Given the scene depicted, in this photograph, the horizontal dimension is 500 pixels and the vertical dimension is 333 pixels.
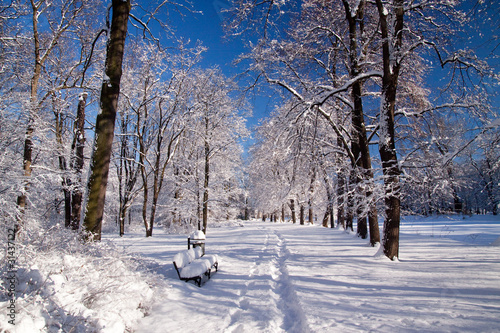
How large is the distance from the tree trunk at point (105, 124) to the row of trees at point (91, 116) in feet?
0.07

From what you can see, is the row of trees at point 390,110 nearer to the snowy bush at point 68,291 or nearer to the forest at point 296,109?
the forest at point 296,109

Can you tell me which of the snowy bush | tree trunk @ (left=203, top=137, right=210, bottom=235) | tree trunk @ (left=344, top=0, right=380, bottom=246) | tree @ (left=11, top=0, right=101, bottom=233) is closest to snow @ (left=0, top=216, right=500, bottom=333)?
the snowy bush

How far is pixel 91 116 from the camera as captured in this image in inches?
519

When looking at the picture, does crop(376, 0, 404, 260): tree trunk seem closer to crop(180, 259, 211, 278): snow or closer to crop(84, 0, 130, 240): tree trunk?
crop(180, 259, 211, 278): snow

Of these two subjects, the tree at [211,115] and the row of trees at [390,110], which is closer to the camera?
the row of trees at [390,110]

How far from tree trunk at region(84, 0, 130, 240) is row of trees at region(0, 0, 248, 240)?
2 centimetres

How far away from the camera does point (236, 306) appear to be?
4137 millimetres

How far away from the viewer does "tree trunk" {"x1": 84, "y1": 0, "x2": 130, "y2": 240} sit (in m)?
4.74

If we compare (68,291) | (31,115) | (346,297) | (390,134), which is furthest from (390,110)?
(31,115)

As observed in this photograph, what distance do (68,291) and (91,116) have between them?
13.2 m

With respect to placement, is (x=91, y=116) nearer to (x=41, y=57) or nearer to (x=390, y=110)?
(x=41, y=57)

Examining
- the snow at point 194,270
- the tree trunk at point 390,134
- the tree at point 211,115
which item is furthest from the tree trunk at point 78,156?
the tree trunk at point 390,134

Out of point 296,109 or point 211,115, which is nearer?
point 296,109

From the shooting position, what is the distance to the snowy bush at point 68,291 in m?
2.32
